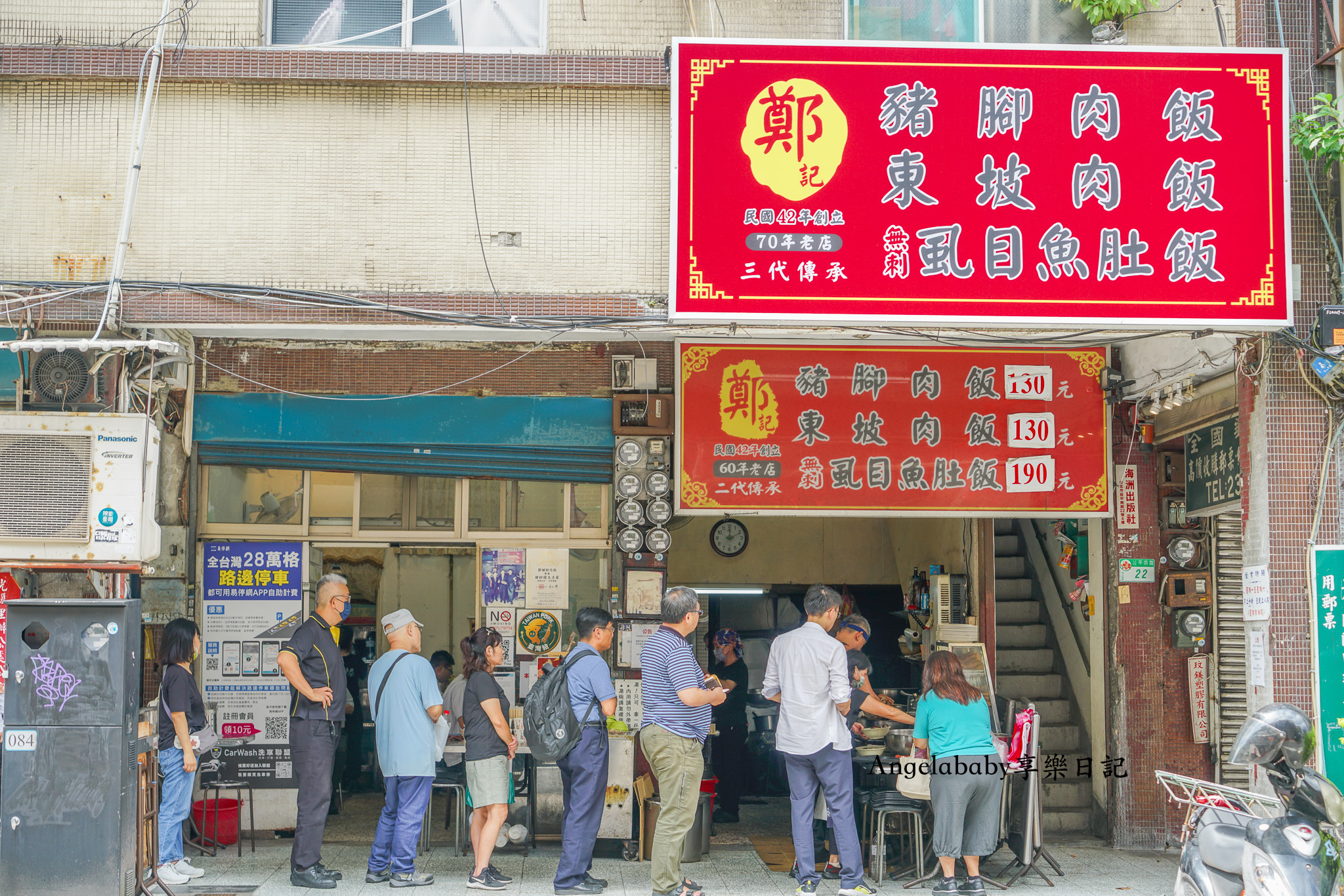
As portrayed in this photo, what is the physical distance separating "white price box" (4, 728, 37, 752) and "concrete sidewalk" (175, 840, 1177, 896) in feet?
4.74

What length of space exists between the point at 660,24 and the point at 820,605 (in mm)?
4008

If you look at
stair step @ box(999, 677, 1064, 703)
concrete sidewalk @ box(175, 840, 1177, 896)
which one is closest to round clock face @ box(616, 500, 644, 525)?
→ concrete sidewalk @ box(175, 840, 1177, 896)

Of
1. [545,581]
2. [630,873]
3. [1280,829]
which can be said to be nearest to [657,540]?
[545,581]

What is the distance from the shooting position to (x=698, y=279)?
6973 millimetres

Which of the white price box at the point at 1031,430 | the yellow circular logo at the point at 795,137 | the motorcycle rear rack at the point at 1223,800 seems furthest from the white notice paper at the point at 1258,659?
the yellow circular logo at the point at 795,137

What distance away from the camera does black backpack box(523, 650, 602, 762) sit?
→ 734 centimetres

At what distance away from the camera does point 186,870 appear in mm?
7590

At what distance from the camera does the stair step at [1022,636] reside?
11.3 metres

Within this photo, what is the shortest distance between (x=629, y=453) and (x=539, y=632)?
1.65m

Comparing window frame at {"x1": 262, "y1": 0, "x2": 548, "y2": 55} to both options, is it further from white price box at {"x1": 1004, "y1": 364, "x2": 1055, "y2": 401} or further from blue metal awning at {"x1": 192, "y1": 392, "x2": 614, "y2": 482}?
white price box at {"x1": 1004, "y1": 364, "x2": 1055, "y2": 401}

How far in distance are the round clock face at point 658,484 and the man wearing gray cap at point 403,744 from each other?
2284mm

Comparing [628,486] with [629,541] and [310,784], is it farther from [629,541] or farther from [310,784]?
[310,784]

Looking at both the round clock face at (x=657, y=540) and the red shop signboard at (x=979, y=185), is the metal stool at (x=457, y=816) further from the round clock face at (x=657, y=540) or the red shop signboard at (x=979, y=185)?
the red shop signboard at (x=979, y=185)

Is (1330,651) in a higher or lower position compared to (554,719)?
higher
